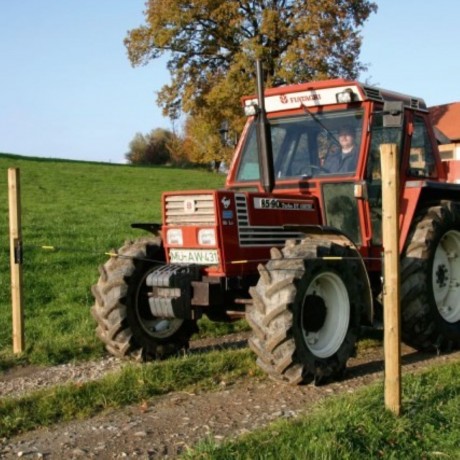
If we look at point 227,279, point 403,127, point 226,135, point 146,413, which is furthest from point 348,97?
point 146,413

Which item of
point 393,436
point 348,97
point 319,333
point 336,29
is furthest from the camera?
point 336,29

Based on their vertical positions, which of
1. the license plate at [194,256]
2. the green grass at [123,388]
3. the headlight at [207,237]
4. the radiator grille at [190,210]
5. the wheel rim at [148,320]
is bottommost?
the green grass at [123,388]

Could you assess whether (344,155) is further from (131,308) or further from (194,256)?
(131,308)

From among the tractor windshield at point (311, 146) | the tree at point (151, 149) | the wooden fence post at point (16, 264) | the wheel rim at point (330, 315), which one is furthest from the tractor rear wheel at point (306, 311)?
the tree at point (151, 149)

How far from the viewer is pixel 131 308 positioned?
694 centimetres

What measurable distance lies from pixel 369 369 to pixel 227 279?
4.92 feet

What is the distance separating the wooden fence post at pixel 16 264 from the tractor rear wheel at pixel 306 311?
9.01 feet

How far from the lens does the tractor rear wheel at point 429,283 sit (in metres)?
7.15

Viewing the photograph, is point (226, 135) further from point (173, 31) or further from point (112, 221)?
point (173, 31)

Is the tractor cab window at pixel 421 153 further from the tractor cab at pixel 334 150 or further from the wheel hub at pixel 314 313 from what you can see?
the wheel hub at pixel 314 313

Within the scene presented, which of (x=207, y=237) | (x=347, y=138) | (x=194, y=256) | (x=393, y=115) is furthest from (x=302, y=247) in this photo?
(x=347, y=138)

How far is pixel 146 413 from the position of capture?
5.48m

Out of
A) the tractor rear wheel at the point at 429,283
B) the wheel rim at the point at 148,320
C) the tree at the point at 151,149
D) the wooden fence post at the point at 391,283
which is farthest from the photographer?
the tree at the point at 151,149

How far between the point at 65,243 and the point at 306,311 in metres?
9.03
